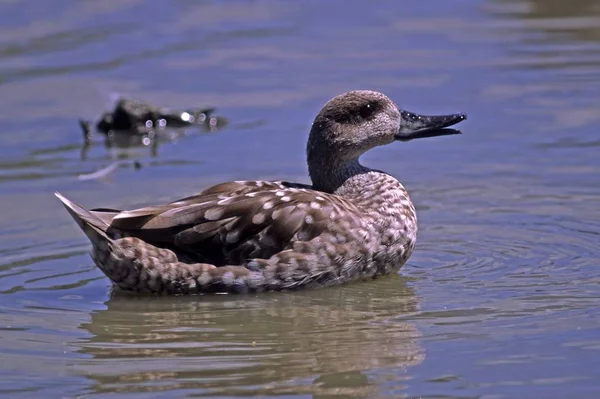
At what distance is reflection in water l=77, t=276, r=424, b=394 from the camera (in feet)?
21.9

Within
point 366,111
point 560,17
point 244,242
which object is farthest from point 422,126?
point 560,17

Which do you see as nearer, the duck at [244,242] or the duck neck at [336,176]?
the duck at [244,242]

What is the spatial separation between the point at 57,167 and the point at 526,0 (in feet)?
23.2

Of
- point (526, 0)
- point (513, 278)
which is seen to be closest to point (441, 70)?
point (526, 0)

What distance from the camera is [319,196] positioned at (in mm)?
8812

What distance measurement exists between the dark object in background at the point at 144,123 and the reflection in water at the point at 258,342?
3.98 meters

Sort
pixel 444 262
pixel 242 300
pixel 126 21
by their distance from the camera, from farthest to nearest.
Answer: pixel 126 21 → pixel 444 262 → pixel 242 300

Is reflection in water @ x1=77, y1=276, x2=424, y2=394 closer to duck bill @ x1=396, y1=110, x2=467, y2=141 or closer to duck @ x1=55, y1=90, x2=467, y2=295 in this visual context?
duck @ x1=55, y1=90, x2=467, y2=295

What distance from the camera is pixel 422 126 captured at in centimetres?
949

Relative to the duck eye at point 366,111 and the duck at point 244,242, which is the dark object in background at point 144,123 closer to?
the duck eye at point 366,111

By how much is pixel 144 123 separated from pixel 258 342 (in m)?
5.62

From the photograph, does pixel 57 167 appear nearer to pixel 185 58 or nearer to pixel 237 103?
pixel 237 103

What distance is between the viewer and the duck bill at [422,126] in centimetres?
946

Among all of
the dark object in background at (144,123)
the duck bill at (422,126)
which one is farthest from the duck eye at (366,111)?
the dark object in background at (144,123)
